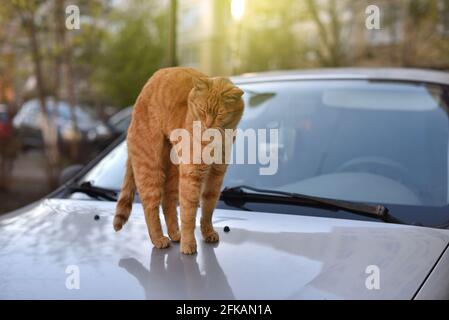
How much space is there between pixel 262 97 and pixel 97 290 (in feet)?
4.96

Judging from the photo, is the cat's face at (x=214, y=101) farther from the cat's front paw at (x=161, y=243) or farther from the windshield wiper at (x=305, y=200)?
the windshield wiper at (x=305, y=200)

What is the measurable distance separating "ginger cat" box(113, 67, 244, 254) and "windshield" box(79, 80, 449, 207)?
0.49 meters

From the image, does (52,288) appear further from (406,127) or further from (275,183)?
(406,127)

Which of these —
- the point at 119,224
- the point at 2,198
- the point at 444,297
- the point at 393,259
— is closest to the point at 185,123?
the point at 119,224

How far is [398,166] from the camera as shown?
2412 mm

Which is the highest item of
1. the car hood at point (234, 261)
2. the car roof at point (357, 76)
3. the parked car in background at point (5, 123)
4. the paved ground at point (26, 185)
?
the car roof at point (357, 76)

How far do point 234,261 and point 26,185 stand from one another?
7833 millimetres

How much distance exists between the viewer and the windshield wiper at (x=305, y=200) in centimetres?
196

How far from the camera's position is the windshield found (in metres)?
2.24

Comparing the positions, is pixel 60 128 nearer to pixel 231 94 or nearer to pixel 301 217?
pixel 301 217

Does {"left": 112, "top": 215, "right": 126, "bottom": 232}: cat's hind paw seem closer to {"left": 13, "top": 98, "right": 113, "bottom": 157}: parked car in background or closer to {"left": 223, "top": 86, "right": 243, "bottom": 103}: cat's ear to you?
{"left": 223, "top": 86, "right": 243, "bottom": 103}: cat's ear

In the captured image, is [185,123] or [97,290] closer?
[97,290]

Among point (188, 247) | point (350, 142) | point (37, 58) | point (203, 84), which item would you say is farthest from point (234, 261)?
point (37, 58)

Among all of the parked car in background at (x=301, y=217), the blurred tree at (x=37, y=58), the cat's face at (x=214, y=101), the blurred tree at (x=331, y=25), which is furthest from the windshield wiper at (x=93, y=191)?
the blurred tree at (x=331, y=25)
